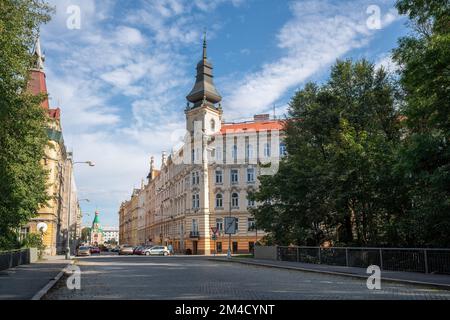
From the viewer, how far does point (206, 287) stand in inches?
600

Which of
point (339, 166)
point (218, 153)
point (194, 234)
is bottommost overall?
point (194, 234)

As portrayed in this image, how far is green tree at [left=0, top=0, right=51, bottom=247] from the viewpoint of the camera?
54.7ft

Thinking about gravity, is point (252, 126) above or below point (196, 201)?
above

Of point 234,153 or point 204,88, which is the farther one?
point 204,88

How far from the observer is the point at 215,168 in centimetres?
7050

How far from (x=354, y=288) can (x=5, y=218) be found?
17.8m

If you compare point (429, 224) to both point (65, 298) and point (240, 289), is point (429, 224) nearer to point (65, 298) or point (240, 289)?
point (240, 289)

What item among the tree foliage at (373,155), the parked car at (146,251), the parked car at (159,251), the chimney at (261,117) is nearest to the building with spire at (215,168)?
the chimney at (261,117)

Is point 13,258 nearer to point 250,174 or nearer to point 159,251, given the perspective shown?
point 159,251

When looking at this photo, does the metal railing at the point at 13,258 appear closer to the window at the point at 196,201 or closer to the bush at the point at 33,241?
the bush at the point at 33,241

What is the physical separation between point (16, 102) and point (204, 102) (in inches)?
2176

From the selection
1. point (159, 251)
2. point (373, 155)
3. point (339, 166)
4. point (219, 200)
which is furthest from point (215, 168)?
point (373, 155)

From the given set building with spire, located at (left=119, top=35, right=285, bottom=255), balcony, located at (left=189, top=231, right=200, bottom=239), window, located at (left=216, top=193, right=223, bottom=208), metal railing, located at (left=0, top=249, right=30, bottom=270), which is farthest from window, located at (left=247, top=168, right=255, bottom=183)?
metal railing, located at (left=0, top=249, right=30, bottom=270)
